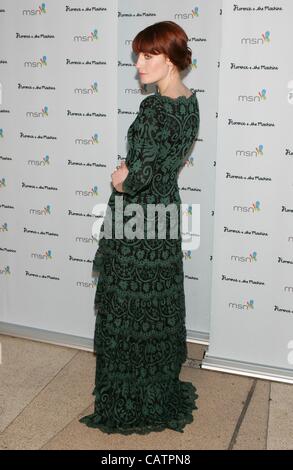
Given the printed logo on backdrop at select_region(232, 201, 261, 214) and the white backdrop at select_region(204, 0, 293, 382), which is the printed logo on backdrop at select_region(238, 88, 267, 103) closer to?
the white backdrop at select_region(204, 0, 293, 382)

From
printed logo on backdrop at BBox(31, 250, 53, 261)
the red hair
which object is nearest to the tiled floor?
printed logo on backdrop at BBox(31, 250, 53, 261)

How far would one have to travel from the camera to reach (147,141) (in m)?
2.50

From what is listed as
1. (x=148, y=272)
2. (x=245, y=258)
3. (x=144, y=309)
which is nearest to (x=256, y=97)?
(x=245, y=258)

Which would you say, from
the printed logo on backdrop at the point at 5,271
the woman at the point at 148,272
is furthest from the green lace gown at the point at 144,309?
the printed logo on backdrop at the point at 5,271

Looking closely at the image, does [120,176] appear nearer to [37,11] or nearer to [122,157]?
[122,157]

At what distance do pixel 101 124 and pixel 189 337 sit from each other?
1621 mm

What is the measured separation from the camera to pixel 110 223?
2.81 metres

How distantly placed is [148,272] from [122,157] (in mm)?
1261

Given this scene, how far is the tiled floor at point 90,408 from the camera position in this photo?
2871mm

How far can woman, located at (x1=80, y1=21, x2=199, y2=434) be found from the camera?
255 cm

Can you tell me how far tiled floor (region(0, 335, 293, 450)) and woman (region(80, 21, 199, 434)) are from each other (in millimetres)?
102

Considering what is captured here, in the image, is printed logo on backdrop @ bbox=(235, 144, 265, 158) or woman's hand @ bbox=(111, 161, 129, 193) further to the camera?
printed logo on backdrop @ bbox=(235, 144, 265, 158)
